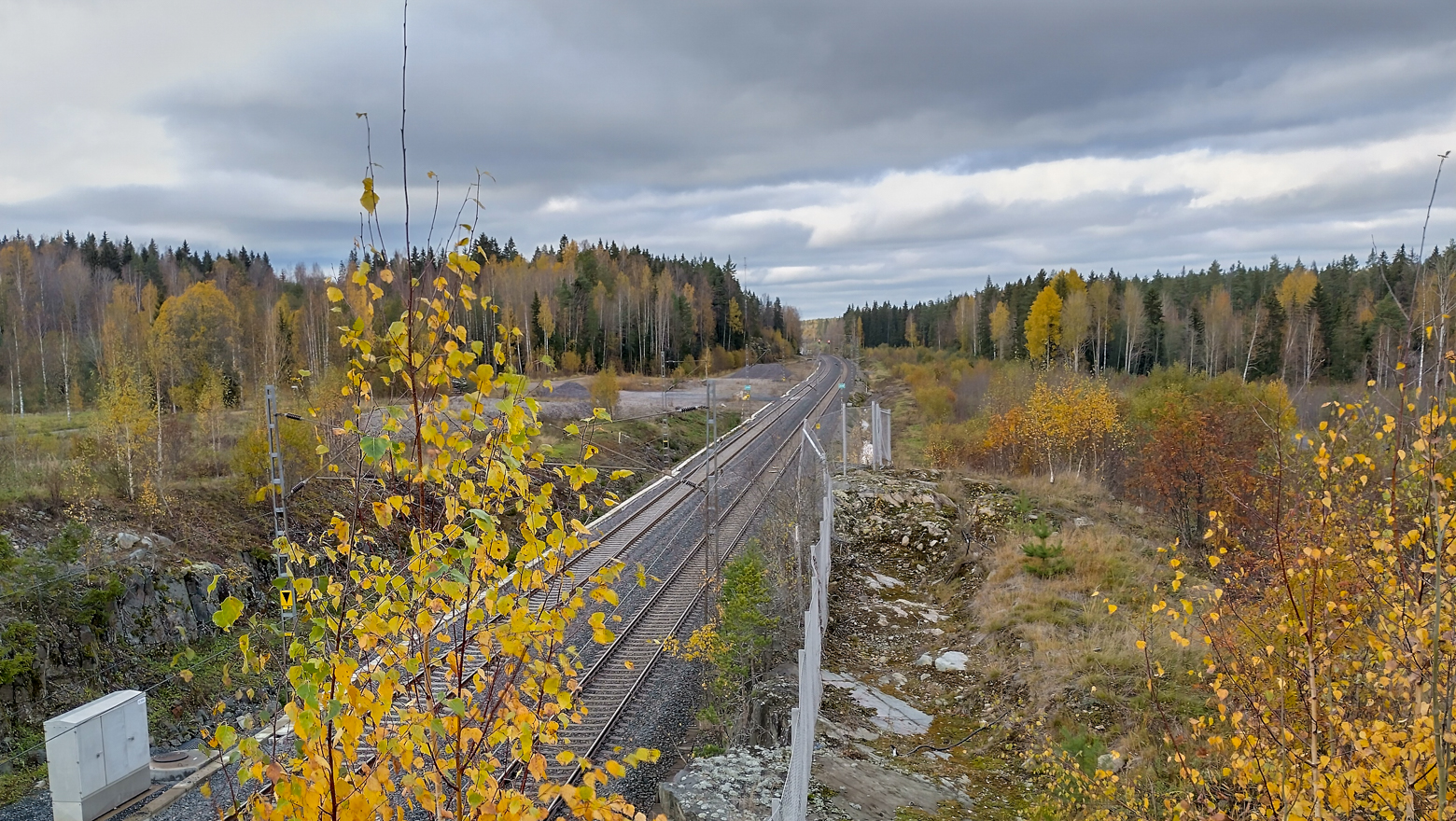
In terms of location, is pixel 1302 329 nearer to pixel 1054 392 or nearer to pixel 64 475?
pixel 1054 392

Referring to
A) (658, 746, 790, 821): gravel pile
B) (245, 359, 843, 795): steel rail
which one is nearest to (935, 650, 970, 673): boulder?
(658, 746, 790, 821): gravel pile

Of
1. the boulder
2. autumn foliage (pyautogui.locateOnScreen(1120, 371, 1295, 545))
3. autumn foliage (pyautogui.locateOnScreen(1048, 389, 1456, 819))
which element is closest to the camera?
autumn foliage (pyautogui.locateOnScreen(1048, 389, 1456, 819))

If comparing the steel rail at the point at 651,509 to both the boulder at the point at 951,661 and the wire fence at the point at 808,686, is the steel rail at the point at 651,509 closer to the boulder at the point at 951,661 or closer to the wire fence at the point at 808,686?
the wire fence at the point at 808,686

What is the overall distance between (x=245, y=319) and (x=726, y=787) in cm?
5931

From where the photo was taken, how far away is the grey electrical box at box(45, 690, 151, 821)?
1223 cm

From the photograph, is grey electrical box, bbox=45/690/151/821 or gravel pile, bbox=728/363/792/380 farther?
gravel pile, bbox=728/363/792/380

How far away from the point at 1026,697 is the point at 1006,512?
11.0 metres

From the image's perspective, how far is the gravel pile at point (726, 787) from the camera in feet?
33.3

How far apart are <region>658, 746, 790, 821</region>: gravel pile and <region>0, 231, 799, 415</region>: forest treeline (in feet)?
42.2

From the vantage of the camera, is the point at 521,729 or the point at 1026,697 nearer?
the point at 521,729

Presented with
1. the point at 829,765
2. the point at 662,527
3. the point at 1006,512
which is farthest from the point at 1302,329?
the point at 829,765

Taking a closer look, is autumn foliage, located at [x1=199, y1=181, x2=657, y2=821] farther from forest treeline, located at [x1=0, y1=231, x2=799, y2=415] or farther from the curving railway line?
forest treeline, located at [x1=0, y1=231, x2=799, y2=415]

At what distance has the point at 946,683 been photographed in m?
15.6

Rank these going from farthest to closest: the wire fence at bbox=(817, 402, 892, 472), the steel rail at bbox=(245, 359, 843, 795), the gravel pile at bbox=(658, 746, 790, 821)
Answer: the wire fence at bbox=(817, 402, 892, 472) < the steel rail at bbox=(245, 359, 843, 795) < the gravel pile at bbox=(658, 746, 790, 821)
